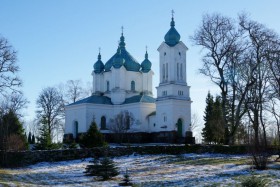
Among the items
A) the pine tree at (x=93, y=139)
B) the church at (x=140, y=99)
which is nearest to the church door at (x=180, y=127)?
the church at (x=140, y=99)

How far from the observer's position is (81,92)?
7212cm

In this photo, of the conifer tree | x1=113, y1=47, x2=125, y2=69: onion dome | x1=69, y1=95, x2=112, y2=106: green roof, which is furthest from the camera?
x1=113, y1=47, x2=125, y2=69: onion dome

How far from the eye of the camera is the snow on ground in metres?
19.8

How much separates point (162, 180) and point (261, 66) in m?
20.0

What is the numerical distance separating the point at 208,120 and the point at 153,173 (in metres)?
29.5

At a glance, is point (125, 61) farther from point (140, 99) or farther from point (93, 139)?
point (93, 139)

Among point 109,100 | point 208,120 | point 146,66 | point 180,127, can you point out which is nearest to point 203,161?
point 208,120

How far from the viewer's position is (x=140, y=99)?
57.0 m

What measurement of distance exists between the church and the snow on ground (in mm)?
23351

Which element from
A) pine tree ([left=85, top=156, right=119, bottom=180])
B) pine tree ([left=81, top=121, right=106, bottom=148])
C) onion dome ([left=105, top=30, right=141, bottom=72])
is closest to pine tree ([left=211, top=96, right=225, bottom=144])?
pine tree ([left=81, top=121, right=106, bottom=148])

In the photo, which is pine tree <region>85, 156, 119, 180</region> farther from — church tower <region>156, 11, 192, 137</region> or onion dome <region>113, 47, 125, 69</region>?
onion dome <region>113, 47, 125, 69</region>

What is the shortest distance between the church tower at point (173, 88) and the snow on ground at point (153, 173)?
22590 mm

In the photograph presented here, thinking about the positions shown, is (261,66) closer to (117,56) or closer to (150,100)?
(150,100)

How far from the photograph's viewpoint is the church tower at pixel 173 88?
2077 inches
